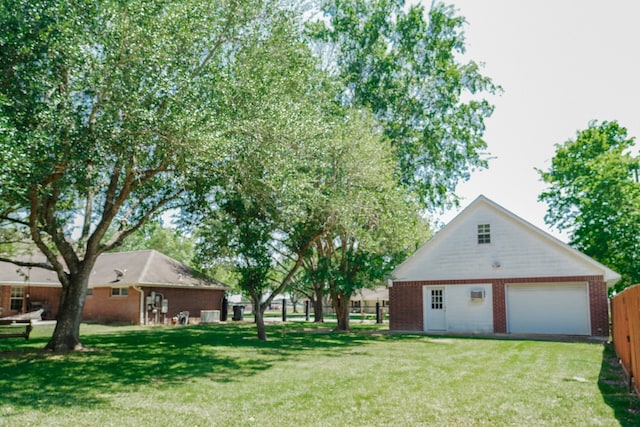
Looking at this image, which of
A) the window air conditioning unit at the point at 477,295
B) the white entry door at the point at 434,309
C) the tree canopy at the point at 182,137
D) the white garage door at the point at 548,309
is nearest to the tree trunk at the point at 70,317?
the tree canopy at the point at 182,137

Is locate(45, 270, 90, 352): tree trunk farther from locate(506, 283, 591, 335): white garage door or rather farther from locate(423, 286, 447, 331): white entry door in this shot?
locate(506, 283, 591, 335): white garage door

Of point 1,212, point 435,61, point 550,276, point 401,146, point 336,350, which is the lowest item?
point 336,350

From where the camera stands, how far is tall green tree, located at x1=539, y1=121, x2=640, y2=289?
29219mm

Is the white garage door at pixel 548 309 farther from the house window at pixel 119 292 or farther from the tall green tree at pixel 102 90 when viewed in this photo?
the house window at pixel 119 292

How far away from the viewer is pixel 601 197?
3047 cm

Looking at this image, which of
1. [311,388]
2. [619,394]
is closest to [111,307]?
[311,388]

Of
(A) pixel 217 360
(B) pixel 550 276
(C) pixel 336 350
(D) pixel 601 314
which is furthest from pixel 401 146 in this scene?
(A) pixel 217 360

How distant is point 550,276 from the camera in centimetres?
2172

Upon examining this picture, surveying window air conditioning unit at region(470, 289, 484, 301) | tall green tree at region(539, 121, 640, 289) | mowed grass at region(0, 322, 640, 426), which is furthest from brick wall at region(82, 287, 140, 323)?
tall green tree at region(539, 121, 640, 289)

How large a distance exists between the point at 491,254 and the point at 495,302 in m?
2.18

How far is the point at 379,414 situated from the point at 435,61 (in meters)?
26.1

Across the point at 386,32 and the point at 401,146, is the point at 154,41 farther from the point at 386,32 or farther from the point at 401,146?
the point at 386,32

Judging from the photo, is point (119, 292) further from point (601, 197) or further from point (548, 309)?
point (601, 197)

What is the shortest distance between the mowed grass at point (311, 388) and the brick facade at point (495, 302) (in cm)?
706
